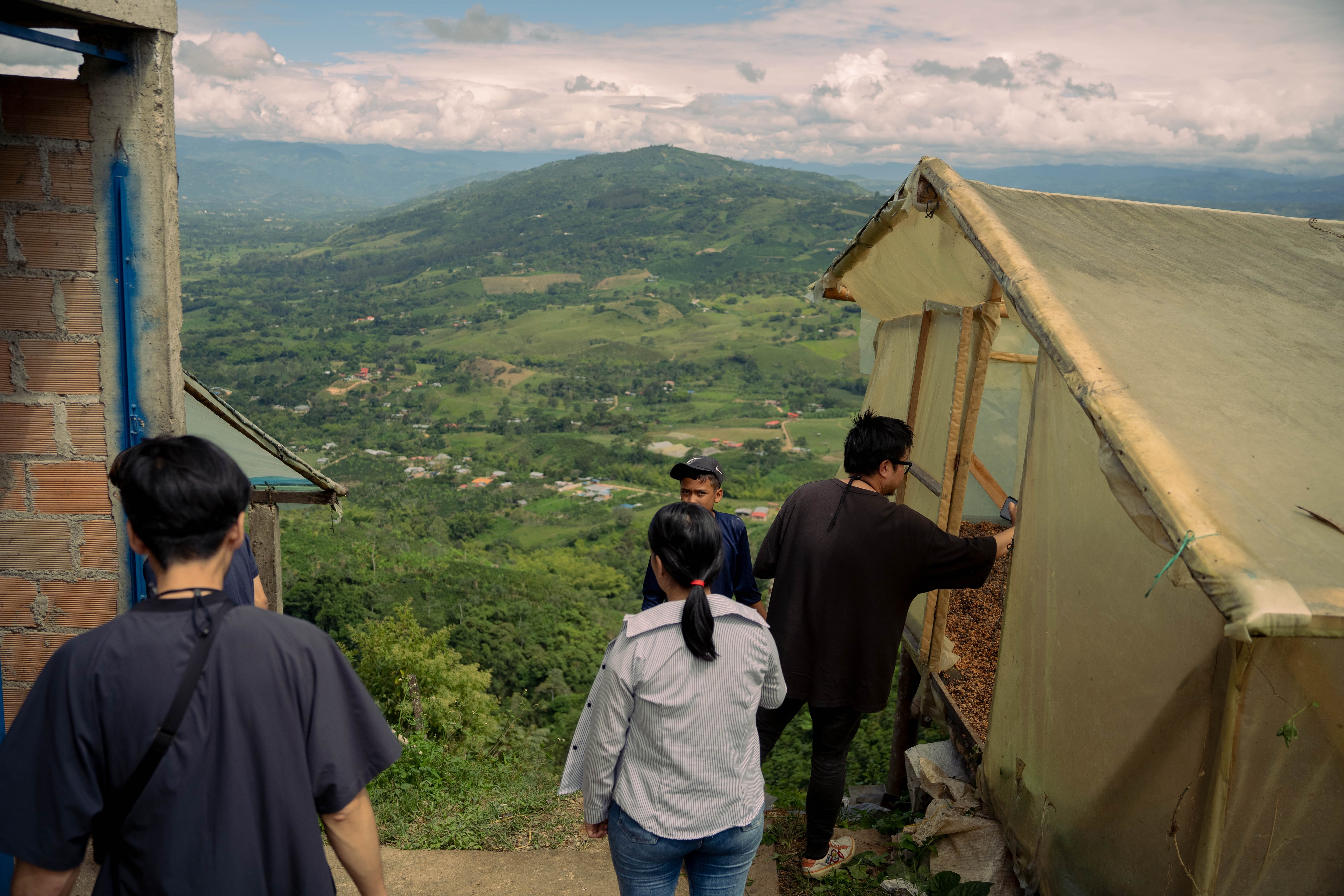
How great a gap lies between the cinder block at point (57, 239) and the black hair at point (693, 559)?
1845mm

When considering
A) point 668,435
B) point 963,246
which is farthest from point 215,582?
point 668,435

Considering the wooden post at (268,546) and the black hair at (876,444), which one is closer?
the black hair at (876,444)

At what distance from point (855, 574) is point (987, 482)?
7.72 ft

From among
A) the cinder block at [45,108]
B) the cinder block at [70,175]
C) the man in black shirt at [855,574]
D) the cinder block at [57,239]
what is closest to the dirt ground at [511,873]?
the man in black shirt at [855,574]

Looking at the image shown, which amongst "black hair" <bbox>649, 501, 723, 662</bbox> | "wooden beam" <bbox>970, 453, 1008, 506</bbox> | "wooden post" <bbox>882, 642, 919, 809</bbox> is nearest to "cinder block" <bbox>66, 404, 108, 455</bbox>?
"black hair" <bbox>649, 501, 723, 662</bbox>

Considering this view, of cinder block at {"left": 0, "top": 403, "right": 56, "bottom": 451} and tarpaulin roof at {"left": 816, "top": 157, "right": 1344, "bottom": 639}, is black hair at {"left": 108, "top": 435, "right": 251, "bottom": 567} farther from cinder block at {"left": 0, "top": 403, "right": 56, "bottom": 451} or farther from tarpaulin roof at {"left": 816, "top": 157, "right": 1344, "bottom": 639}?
tarpaulin roof at {"left": 816, "top": 157, "right": 1344, "bottom": 639}

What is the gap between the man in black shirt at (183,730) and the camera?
1.27 metres

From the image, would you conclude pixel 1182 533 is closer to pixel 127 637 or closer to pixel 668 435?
pixel 127 637

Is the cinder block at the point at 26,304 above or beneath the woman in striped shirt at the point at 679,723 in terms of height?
above

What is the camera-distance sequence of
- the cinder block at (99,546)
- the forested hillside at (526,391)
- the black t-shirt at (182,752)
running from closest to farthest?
the black t-shirt at (182,752) < the cinder block at (99,546) < the forested hillside at (526,391)

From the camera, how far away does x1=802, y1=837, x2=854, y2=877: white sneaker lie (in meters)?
2.84

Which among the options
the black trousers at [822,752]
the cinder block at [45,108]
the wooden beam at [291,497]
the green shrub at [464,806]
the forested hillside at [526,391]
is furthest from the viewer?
the forested hillside at [526,391]

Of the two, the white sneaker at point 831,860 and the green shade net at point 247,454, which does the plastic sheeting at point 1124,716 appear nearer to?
the white sneaker at point 831,860

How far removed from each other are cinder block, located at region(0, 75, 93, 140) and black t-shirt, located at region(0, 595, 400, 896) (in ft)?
5.64
